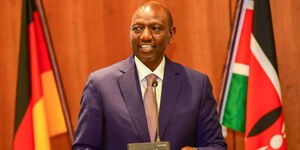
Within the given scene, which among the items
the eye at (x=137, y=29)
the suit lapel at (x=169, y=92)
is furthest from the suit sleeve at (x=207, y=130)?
the eye at (x=137, y=29)

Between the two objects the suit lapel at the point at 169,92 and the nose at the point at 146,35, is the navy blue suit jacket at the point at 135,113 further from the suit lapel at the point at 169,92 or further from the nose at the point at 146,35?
the nose at the point at 146,35

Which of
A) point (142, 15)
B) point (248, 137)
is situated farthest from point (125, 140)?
point (248, 137)

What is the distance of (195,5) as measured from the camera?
12.1 ft

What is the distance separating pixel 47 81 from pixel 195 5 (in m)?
1.33

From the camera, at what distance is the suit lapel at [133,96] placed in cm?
219

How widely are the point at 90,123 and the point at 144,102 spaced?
A: 0.28 metres

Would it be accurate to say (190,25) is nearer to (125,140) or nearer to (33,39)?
(33,39)

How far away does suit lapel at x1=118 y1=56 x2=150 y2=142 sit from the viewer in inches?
86.0

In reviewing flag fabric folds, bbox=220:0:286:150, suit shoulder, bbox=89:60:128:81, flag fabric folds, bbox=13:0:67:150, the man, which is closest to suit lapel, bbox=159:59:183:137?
the man

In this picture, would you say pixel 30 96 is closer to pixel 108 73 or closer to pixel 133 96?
pixel 108 73

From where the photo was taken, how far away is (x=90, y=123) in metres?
2.19

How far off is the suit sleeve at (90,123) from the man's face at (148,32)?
311 mm

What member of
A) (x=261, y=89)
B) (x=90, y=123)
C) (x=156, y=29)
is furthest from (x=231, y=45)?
(x=90, y=123)

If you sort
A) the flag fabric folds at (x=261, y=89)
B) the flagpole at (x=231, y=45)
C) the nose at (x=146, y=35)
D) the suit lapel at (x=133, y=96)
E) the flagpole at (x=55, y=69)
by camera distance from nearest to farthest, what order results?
the suit lapel at (x=133, y=96)
the nose at (x=146, y=35)
the flag fabric folds at (x=261, y=89)
the flagpole at (x=231, y=45)
the flagpole at (x=55, y=69)
